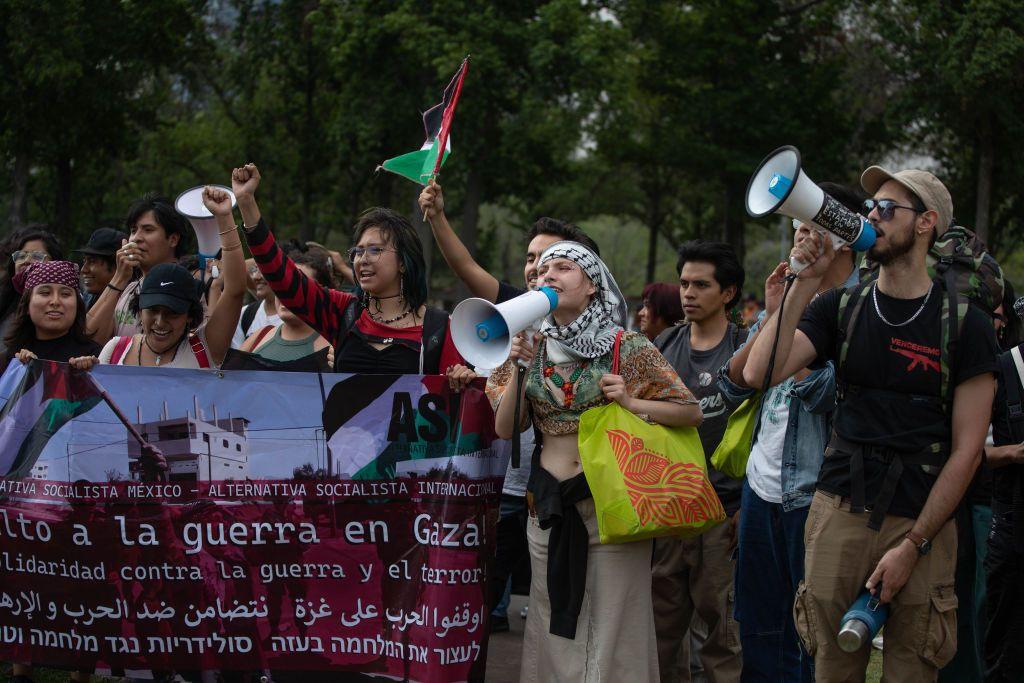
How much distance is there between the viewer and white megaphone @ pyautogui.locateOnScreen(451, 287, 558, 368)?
3824 mm

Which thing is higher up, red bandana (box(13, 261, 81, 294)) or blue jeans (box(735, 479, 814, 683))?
red bandana (box(13, 261, 81, 294))

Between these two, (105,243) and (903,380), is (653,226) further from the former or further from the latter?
(903,380)

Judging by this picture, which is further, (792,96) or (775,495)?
(792,96)

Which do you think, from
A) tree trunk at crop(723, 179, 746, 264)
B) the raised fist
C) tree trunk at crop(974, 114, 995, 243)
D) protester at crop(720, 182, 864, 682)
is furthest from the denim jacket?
tree trunk at crop(723, 179, 746, 264)

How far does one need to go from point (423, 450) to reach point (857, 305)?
177 cm

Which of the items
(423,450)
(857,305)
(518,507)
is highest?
(857,305)

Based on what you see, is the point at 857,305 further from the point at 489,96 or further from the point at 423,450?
the point at 489,96

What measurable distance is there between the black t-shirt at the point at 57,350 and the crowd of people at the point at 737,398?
1cm

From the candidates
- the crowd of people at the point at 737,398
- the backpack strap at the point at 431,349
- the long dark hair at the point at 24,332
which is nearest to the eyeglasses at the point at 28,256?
the crowd of people at the point at 737,398

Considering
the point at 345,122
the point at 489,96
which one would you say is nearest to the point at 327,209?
the point at 345,122

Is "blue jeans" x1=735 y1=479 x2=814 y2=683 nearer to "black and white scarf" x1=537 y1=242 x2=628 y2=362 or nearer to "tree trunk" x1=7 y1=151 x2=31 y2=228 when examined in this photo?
"black and white scarf" x1=537 y1=242 x2=628 y2=362

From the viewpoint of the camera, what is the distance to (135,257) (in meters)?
5.77

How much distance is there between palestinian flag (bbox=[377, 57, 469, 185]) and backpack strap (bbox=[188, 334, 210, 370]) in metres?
1.12

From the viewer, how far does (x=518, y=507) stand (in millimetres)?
5680
